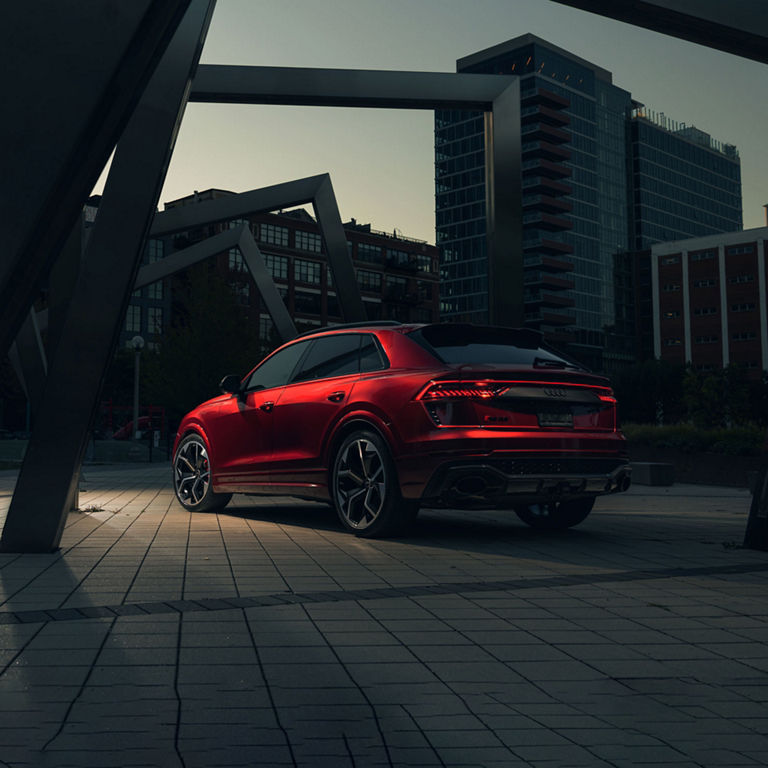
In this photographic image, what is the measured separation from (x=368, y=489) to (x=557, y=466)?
60.0 inches

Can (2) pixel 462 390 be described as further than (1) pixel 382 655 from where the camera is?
Yes

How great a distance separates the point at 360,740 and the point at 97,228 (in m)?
5.10

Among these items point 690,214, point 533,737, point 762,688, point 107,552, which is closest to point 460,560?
point 107,552

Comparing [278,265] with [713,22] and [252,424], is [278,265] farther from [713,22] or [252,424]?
[713,22]

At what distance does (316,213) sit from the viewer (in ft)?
50.6

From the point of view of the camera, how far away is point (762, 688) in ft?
11.4

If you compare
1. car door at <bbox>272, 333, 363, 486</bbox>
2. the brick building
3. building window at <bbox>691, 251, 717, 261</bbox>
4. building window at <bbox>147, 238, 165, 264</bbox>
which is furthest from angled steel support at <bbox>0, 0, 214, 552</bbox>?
building window at <bbox>691, 251, 717, 261</bbox>

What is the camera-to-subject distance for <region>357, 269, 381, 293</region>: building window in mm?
109250

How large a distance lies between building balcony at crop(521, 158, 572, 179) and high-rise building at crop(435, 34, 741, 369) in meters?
0.13

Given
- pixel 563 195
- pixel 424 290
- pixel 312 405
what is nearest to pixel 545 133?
pixel 563 195

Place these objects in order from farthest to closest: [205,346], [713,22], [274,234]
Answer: [274,234] < [205,346] < [713,22]

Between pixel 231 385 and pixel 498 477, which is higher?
pixel 231 385

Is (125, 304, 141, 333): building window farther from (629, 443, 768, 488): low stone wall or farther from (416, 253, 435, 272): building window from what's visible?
(629, 443, 768, 488): low stone wall

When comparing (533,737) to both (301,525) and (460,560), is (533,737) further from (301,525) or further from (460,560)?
(301,525)
